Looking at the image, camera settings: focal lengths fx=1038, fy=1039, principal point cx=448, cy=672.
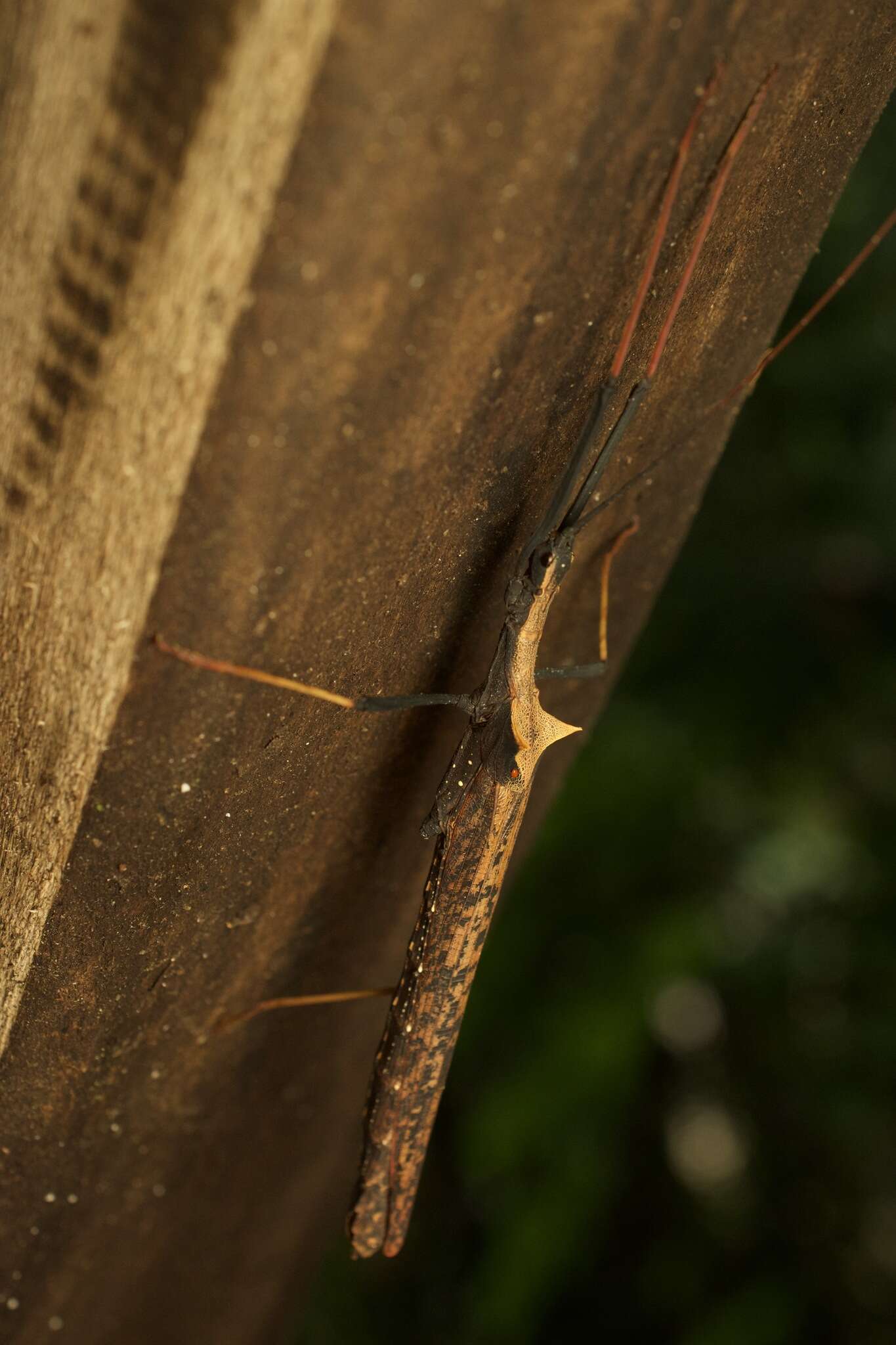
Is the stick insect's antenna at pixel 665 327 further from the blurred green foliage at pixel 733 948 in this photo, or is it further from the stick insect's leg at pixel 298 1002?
the blurred green foliage at pixel 733 948

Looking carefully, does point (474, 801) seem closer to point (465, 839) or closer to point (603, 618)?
point (465, 839)

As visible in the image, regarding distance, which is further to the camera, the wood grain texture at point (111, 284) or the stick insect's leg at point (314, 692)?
the stick insect's leg at point (314, 692)

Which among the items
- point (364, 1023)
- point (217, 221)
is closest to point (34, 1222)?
point (364, 1023)

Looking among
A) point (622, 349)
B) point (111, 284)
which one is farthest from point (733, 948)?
point (111, 284)

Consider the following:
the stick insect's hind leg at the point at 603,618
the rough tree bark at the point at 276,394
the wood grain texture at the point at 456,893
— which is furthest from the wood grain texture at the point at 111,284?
the stick insect's hind leg at the point at 603,618

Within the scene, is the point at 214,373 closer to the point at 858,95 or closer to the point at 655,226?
the point at 655,226

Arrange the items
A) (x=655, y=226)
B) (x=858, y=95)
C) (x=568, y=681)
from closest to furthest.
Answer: (x=655, y=226), (x=858, y=95), (x=568, y=681)

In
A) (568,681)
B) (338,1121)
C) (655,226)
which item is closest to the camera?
(655,226)

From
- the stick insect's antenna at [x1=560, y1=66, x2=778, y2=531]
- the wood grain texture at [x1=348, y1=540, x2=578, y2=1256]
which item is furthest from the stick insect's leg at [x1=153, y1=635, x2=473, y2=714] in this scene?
the stick insect's antenna at [x1=560, y1=66, x2=778, y2=531]
